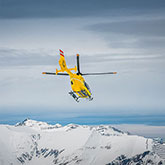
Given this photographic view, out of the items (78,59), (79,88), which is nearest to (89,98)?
(79,88)

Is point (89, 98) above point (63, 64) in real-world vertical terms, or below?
below

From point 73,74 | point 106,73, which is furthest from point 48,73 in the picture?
point 106,73

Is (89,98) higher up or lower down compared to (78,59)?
lower down

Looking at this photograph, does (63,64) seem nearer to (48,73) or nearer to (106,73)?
(48,73)

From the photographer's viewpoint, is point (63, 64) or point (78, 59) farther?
point (63, 64)

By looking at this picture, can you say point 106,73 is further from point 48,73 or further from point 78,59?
point 48,73

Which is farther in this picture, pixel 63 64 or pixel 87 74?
pixel 63 64

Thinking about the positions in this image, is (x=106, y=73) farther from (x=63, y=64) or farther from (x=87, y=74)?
(x=63, y=64)

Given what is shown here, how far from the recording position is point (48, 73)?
141 m

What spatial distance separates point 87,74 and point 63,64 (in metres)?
14.0

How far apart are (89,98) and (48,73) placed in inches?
629

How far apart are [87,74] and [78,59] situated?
582cm

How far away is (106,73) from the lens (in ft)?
449

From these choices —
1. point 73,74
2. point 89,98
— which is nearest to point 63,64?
point 73,74
